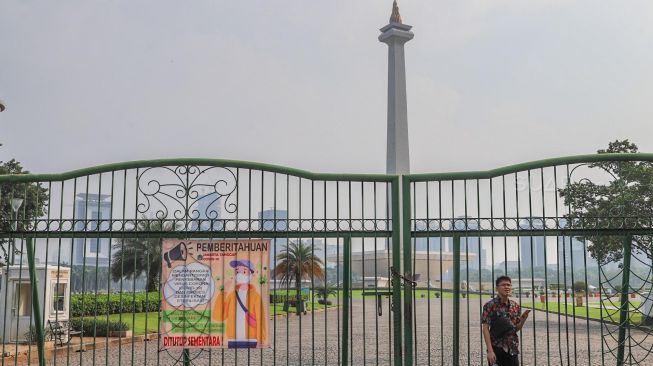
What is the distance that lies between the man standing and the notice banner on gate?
7.49 feet

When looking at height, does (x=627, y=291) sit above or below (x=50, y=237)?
below

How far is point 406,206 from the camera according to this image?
6738 mm

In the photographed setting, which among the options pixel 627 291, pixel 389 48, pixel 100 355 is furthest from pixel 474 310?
pixel 627 291

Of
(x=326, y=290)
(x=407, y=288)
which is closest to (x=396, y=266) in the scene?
(x=407, y=288)

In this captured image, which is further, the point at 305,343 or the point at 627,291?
the point at 305,343

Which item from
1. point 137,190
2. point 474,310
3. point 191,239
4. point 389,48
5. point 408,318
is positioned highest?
point 389,48

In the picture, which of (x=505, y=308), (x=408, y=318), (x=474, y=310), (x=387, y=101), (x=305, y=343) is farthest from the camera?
(x=387, y=101)

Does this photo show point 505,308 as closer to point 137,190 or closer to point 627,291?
point 627,291

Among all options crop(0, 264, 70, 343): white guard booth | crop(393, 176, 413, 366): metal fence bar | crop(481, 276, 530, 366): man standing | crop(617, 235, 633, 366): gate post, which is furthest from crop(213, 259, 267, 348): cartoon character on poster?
crop(0, 264, 70, 343): white guard booth

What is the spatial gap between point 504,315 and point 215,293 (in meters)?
2.99

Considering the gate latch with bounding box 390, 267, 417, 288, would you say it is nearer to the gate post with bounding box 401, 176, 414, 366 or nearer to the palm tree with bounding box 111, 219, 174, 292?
the gate post with bounding box 401, 176, 414, 366

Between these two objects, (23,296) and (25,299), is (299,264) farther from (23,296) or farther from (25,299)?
(25,299)

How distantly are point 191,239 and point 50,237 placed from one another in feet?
5.04

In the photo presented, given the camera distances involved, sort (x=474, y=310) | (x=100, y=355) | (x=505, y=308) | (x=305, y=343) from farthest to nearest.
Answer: (x=474, y=310)
(x=305, y=343)
(x=100, y=355)
(x=505, y=308)
